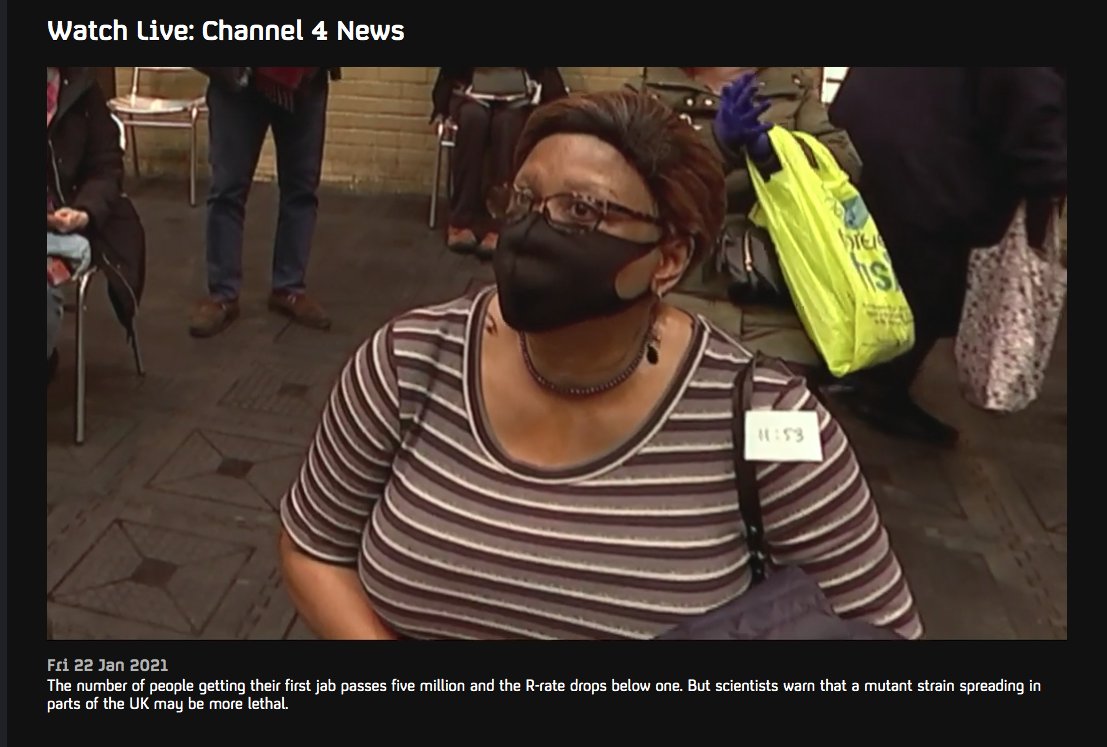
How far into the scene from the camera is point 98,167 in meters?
2.94

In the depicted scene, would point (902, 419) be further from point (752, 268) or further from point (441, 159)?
point (441, 159)

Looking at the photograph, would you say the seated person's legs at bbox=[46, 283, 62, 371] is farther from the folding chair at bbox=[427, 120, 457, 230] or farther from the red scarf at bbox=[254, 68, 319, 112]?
the folding chair at bbox=[427, 120, 457, 230]

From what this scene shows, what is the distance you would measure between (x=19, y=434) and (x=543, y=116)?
2.35ft

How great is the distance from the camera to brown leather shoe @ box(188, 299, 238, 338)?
3611 mm

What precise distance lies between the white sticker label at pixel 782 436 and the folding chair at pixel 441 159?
3672 mm

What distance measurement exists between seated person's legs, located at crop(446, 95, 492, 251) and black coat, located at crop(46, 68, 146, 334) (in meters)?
1.83

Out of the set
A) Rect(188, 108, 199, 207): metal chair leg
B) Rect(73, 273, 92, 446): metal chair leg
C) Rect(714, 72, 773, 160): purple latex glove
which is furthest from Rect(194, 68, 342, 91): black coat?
Rect(188, 108, 199, 207): metal chair leg

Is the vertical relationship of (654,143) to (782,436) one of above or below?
above

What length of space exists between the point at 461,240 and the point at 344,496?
3.43 m

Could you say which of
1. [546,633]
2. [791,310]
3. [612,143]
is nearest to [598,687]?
[546,633]

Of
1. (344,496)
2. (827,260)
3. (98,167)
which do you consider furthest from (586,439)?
(98,167)

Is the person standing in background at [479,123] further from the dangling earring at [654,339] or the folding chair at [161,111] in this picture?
the dangling earring at [654,339]

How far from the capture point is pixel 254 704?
1.14 m

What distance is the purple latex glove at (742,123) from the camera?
2137 mm
